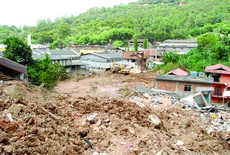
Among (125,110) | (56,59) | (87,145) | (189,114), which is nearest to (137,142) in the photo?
(87,145)

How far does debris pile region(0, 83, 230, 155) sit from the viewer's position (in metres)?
8.74

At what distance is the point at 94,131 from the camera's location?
435 inches

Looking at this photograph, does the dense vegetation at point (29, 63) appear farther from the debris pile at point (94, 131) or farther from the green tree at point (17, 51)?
the debris pile at point (94, 131)

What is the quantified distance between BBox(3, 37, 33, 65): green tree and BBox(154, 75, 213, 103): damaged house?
12575 millimetres

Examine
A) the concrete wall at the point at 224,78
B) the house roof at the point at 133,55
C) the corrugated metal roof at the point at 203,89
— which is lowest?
the corrugated metal roof at the point at 203,89

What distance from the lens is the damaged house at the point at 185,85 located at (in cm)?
2120

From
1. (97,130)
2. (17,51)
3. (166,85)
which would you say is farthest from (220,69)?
(17,51)

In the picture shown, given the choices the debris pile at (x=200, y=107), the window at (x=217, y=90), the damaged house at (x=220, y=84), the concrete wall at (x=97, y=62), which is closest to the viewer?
the debris pile at (x=200, y=107)

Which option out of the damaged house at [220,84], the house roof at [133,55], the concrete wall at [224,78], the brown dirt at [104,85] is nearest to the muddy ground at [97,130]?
the damaged house at [220,84]

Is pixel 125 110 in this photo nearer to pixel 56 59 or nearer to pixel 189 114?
pixel 189 114

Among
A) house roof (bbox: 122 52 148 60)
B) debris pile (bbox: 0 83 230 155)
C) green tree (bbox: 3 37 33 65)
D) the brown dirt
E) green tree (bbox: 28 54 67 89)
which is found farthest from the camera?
house roof (bbox: 122 52 148 60)

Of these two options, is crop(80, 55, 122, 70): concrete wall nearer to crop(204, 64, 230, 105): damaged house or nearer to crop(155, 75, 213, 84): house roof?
crop(155, 75, 213, 84): house roof

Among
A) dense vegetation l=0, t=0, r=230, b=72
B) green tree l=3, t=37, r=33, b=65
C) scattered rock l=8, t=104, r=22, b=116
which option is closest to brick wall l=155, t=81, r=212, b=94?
dense vegetation l=0, t=0, r=230, b=72

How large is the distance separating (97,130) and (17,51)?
16693mm
